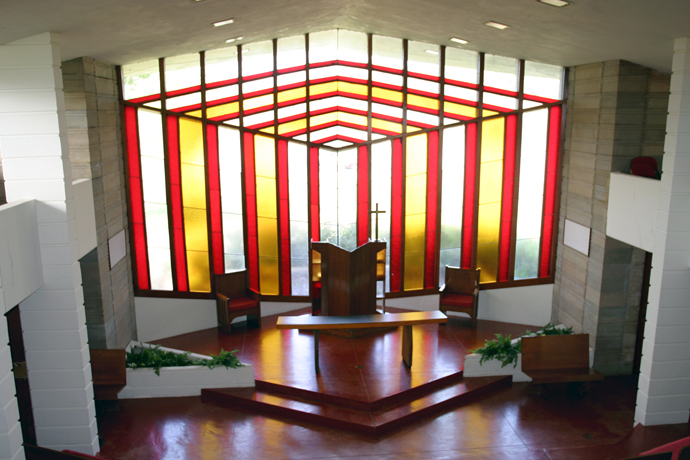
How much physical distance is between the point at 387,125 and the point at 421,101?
649 millimetres

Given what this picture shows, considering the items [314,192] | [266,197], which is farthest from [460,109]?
[266,197]

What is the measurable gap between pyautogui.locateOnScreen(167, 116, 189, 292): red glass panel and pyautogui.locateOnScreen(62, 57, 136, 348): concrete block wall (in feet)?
2.32

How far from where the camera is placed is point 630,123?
7.65 m

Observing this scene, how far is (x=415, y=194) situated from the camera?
369 inches

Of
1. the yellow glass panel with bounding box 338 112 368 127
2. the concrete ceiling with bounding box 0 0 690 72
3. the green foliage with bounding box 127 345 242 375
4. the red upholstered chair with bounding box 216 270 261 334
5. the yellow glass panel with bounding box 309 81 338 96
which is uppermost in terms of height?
the concrete ceiling with bounding box 0 0 690 72

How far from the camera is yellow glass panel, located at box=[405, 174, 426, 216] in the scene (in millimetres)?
9320

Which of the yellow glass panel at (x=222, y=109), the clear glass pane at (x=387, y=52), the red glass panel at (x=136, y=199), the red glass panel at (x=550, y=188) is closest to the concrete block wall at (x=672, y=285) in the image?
the red glass panel at (x=550, y=188)

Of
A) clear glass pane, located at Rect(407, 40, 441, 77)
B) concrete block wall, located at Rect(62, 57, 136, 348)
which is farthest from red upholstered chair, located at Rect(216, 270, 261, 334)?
clear glass pane, located at Rect(407, 40, 441, 77)

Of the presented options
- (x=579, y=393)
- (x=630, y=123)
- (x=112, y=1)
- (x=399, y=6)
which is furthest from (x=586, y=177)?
(x=112, y=1)

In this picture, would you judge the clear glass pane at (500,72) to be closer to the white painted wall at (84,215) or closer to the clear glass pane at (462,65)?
the clear glass pane at (462,65)

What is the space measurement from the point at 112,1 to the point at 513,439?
6.06m

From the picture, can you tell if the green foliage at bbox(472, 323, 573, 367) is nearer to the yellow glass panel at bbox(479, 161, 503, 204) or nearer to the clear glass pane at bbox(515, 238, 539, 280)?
the clear glass pane at bbox(515, 238, 539, 280)

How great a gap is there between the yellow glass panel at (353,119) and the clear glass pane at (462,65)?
4.81 ft

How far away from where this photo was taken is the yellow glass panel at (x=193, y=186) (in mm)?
8852
